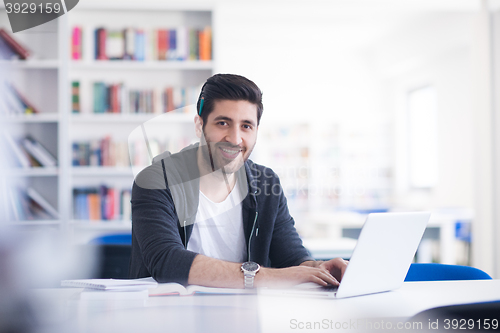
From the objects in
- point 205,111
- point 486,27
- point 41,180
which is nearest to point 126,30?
A: point 41,180

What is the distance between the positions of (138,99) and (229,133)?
2.03 metres

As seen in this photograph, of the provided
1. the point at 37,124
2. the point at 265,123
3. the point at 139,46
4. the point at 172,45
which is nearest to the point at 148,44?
the point at 139,46

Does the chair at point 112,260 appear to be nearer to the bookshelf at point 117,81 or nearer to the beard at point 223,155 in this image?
the beard at point 223,155

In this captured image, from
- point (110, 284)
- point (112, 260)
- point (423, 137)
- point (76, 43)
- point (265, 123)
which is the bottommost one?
point (112, 260)

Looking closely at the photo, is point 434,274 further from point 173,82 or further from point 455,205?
point 455,205

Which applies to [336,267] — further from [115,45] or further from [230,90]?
[115,45]

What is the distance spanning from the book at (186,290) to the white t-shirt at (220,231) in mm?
360

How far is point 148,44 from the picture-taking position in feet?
10.9

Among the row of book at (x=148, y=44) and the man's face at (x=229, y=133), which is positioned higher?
the row of book at (x=148, y=44)

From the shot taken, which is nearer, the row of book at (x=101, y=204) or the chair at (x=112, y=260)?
the chair at (x=112, y=260)

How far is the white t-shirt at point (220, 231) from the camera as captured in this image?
54.8 inches

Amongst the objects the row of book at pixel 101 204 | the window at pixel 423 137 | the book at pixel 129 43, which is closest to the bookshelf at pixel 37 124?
the row of book at pixel 101 204

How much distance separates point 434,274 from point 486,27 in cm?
273

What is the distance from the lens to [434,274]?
142 cm
